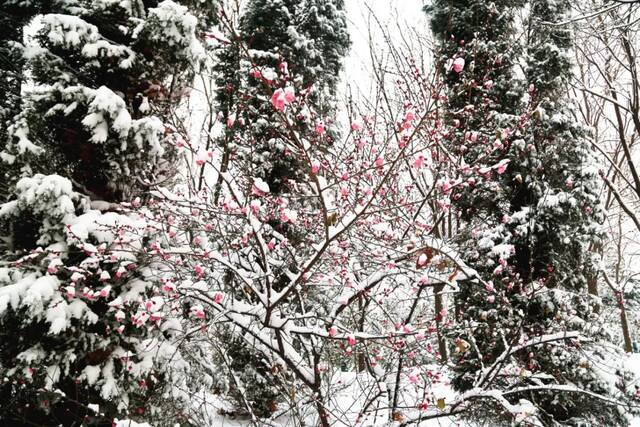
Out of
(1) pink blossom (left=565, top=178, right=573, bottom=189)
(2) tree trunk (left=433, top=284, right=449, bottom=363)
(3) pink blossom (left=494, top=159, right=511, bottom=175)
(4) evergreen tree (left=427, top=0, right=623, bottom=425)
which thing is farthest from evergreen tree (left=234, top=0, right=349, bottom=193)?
(3) pink blossom (left=494, top=159, right=511, bottom=175)

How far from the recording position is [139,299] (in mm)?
3883

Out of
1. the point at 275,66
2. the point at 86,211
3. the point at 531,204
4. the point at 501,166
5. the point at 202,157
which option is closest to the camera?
the point at 202,157

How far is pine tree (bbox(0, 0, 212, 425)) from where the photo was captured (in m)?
3.52

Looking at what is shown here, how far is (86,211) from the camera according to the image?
13.4 feet

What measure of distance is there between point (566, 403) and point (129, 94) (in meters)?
7.54

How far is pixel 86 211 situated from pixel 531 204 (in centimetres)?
586

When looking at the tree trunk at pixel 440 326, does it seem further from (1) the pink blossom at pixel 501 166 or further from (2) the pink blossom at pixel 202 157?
(2) the pink blossom at pixel 202 157

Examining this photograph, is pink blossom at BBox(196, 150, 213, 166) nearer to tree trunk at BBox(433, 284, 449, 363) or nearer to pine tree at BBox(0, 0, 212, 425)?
Result: pine tree at BBox(0, 0, 212, 425)

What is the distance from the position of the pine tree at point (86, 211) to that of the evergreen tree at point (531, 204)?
414cm

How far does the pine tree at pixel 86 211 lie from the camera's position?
3.52 metres

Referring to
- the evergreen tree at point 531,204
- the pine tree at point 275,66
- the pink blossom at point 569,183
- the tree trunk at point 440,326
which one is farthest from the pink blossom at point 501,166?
the pine tree at point 275,66

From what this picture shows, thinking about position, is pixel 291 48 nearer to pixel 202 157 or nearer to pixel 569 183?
pixel 569 183

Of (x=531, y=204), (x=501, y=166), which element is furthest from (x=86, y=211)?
(x=531, y=204)

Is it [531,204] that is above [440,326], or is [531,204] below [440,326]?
above
